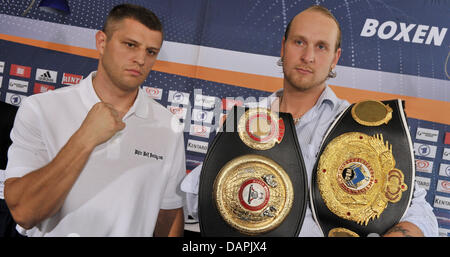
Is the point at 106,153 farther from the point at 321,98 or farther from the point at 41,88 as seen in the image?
the point at 321,98

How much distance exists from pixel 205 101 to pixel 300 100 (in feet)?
1.44

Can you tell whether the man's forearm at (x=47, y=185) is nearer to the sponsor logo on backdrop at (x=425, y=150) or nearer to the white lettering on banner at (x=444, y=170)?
the sponsor logo on backdrop at (x=425, y=150)

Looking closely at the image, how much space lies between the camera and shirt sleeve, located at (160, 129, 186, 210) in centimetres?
157

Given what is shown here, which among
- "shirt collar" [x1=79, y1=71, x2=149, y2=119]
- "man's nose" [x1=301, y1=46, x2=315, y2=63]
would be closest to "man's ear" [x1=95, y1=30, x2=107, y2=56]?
"shirt collar" [x1=79, y1=71, x2=149, y2=119]

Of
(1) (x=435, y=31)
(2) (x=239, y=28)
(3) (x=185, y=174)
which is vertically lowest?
(3) (x=185, y=174)

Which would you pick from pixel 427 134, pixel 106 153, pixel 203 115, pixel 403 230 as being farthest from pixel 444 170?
pixel 106 153

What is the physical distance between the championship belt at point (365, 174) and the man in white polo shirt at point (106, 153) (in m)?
0.65

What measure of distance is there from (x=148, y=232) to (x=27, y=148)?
0.62 m

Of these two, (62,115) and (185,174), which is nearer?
(62,115)
